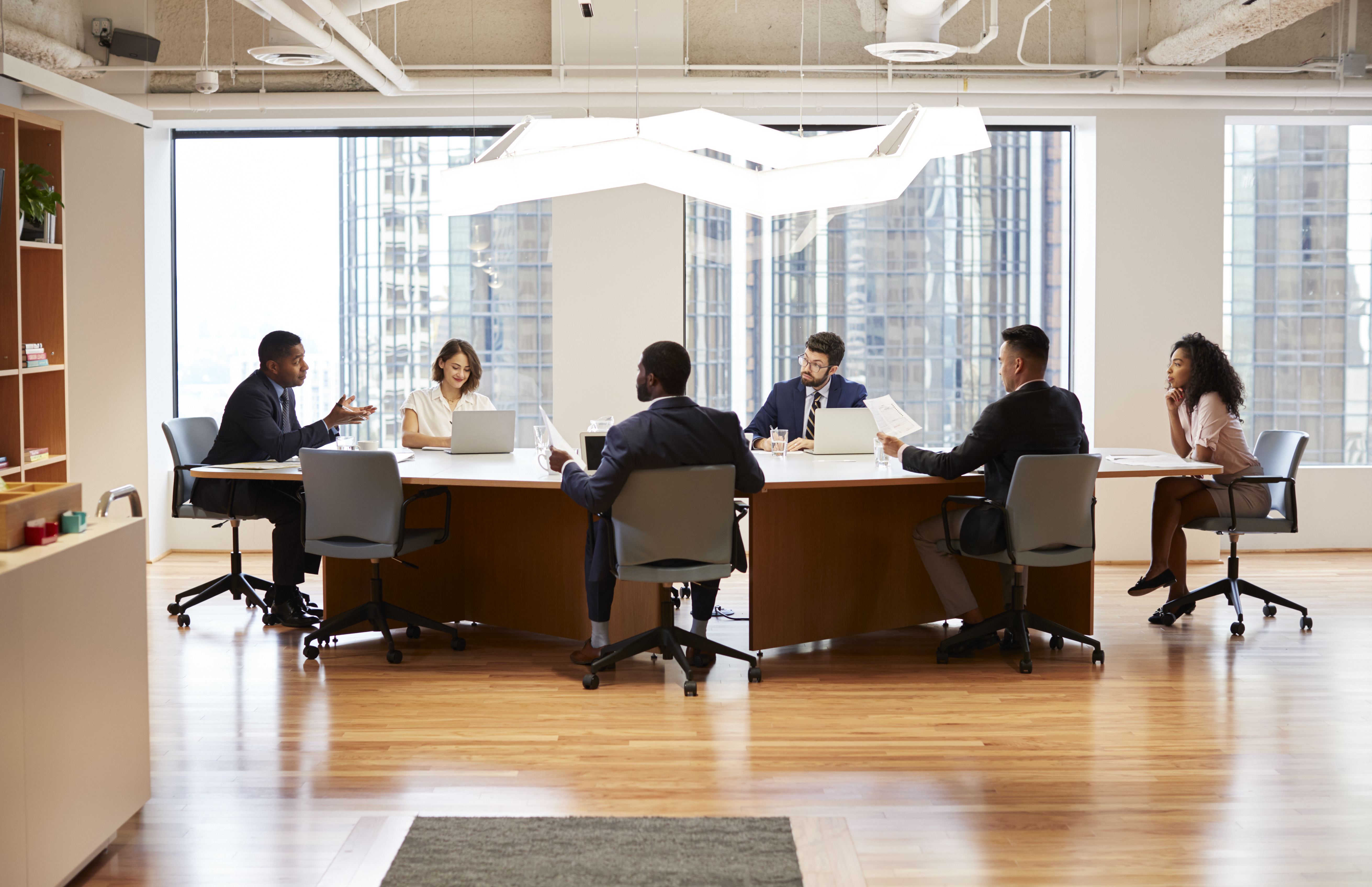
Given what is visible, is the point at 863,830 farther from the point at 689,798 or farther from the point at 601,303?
the point at 601,303

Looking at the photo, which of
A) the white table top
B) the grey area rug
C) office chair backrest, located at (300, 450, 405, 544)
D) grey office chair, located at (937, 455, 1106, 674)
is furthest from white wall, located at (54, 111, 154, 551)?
grey office chair, located at (937, 455, 1106, 674)

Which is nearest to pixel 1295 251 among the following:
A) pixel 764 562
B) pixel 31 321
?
pixel 764 562

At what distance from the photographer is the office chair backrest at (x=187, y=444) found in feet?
19.5

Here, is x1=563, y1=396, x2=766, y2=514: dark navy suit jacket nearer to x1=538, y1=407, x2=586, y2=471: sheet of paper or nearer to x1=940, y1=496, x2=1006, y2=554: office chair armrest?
x1=538, y1=407, x2=586, y2=471: sheet of paper

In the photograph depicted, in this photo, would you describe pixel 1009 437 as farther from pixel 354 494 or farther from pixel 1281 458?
pixel 354 494

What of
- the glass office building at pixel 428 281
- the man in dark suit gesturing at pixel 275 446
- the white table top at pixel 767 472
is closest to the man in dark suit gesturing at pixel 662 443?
the white table top at pixel 767 472

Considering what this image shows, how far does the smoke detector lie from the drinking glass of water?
9.67 ft

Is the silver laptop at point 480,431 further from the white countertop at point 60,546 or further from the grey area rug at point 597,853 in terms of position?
the grey area rug at point 597,853

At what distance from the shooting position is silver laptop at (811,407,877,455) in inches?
223

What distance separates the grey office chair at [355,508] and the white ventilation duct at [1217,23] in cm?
493

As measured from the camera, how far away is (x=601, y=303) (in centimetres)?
751

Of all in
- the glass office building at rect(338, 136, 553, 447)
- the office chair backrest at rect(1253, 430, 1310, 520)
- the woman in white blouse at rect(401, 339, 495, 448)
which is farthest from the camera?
the glass office building at rect(338, 136, 553, 447)

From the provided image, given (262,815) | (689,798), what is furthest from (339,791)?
(689,798)

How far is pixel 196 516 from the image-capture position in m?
5.84
